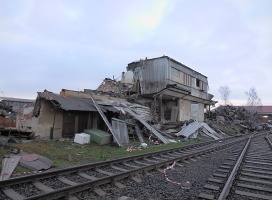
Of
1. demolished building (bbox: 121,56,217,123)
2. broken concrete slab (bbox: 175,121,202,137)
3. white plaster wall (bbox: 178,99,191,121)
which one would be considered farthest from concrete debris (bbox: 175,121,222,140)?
white plaster wall (bbox: 178,99,191,121)

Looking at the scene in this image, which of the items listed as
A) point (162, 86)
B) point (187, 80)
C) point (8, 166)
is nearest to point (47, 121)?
point (8, 166)

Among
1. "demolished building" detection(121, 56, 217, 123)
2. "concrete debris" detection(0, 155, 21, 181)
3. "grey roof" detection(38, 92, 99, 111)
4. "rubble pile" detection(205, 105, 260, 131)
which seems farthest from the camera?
"rubble pile" detection(205, 105, 260, 131)

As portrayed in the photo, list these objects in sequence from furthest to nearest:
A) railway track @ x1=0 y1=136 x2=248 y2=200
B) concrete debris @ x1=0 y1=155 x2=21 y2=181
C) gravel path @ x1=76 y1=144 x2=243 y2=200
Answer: concrete debris @ x1=0 y1=155 x2=21 y2=181
gravel path @ x1=76 y1=144 x2=243 y2=200
railway track @ x1=0 y1=136 x2=248 y2=200

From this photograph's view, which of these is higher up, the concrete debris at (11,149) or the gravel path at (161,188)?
the concrete debris at (11,149)

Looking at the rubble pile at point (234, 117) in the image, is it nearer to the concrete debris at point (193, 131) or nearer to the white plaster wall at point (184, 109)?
the white plaster wall at point (184, 109)

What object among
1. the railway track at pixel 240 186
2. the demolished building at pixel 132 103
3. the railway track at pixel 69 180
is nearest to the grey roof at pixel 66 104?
the demolished building at pixel 132 103

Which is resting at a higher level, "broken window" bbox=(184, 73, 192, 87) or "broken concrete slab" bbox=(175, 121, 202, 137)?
"broken window" bbox=(184, 73, 192, 87)

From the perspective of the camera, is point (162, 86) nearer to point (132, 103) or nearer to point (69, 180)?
point (132, 103)

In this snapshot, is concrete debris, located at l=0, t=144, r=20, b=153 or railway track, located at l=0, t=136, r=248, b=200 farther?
concrete debris, located at l=0, t=144, r=20, b=153

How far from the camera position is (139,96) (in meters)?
23.7

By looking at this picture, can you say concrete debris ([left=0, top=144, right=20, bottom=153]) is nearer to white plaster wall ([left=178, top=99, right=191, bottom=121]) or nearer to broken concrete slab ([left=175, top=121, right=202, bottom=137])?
broken concrete slab ([left=175, top=121, right=202, bottom=137])

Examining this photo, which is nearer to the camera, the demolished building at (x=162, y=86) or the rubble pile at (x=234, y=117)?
the demolished building at (x=162, y=86)

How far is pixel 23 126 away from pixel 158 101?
1406 centimetres

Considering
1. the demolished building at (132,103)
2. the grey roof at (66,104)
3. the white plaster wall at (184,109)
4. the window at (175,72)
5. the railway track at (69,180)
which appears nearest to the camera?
the railway track at (69,180)
